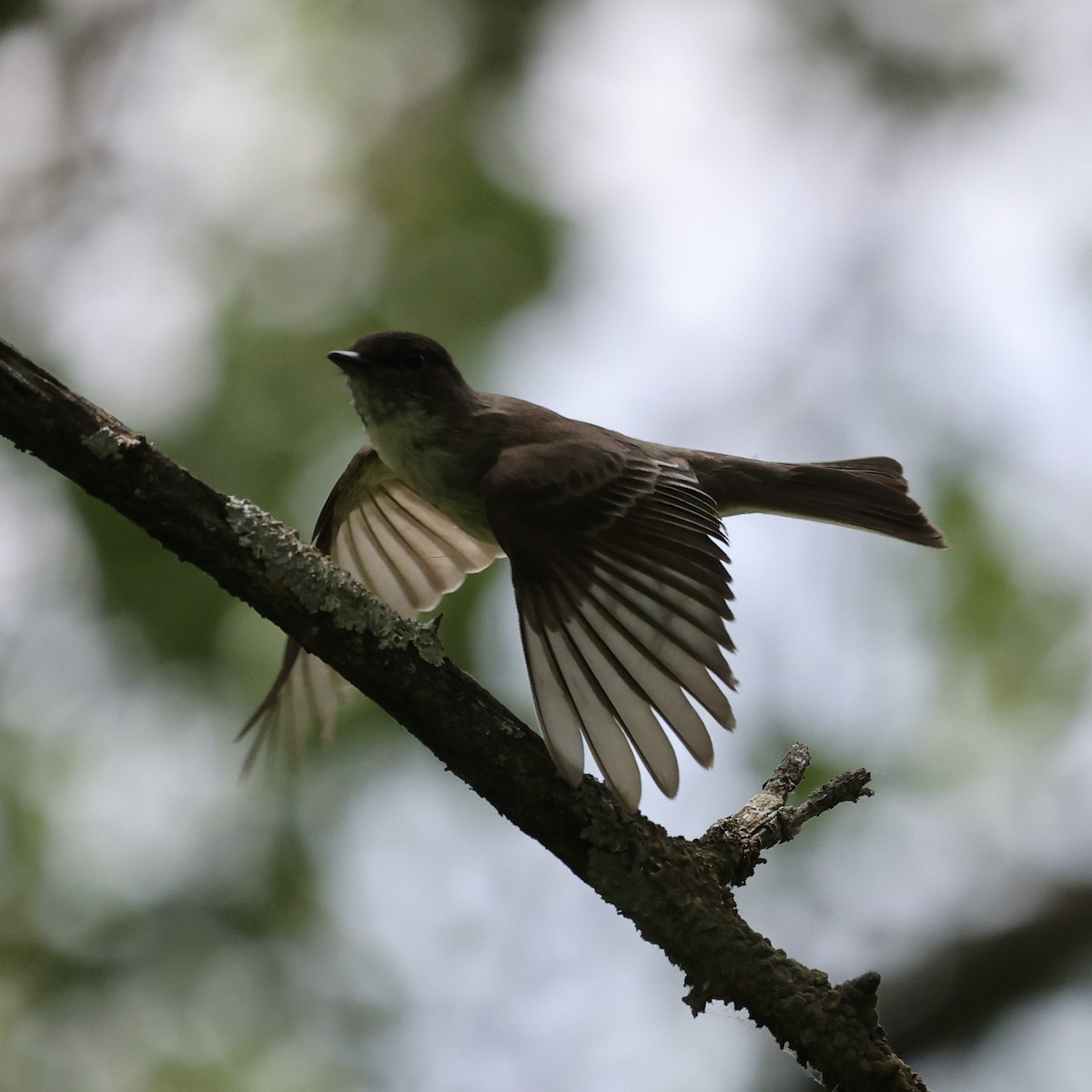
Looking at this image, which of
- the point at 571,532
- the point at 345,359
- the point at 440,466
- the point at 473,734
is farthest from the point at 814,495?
the point at 473,734

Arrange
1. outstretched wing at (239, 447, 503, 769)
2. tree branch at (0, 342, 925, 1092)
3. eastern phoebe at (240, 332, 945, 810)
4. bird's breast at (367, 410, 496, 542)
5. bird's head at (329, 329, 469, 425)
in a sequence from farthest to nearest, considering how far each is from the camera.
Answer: outstretched wing at (239, 447, 503, 769) → bird's head at (329, 329, 469, 425) → bird's breast at (367, 410, 496, 542) → eastern phoebe at (240, 332, 945, 810) → tree branch at (0, 342, 925, 1092)

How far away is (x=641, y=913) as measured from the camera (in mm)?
3289

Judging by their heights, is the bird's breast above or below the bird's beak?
below

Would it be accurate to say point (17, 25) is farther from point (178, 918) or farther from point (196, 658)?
point (178, 918)

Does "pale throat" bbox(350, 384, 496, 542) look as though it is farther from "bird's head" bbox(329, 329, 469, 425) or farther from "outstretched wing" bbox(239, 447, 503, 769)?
"outstretched wing" bbox(239, 447, 503, 769)

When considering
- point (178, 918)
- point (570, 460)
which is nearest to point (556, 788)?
point (570, 460)

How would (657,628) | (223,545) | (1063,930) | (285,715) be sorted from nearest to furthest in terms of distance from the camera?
(223,545), (657,628), (285,715), (1063,930)

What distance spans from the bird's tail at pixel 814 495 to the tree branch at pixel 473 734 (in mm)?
2209

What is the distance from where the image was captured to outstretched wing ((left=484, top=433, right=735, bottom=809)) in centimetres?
354

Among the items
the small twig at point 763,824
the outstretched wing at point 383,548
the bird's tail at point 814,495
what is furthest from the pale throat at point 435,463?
the small twig at point 763,824

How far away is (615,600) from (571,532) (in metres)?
0.29

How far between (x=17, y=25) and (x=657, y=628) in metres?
5.44

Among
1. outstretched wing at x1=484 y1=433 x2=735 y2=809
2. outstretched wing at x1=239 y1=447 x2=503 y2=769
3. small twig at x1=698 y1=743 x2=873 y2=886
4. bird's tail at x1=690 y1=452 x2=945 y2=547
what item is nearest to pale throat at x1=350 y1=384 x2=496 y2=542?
outstretched wing at x1=484 y1=433 x2=735 y2=809

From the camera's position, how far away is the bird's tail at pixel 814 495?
209 inches
